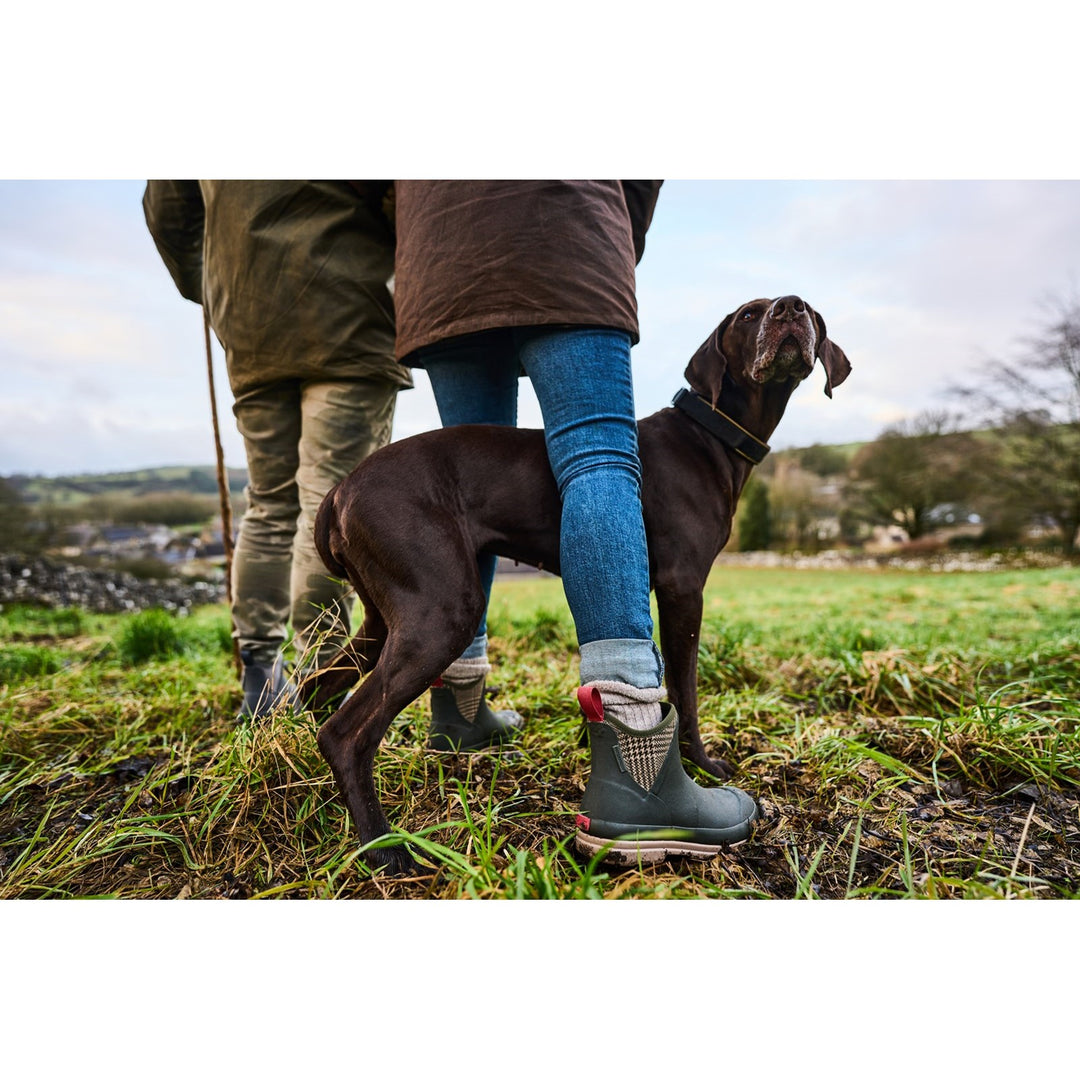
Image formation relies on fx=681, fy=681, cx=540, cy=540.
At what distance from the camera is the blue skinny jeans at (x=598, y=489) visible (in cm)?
142

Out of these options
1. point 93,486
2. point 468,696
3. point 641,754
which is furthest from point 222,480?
point 93,486

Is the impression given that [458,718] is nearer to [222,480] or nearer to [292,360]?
[292,360]

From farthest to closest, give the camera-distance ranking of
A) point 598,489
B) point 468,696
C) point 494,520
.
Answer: point 468,696 → point 494,520 → point 598,489

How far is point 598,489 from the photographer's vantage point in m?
1.46

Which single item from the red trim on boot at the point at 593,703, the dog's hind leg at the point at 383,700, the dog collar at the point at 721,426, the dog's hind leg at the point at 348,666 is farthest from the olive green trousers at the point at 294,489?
the dog collar at the point at 721,426

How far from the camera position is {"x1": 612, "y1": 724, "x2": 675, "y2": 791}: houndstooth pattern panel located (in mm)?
1385

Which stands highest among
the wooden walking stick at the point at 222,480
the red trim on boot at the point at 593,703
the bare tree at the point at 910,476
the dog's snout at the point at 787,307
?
the dog's snout at the point at 787,307

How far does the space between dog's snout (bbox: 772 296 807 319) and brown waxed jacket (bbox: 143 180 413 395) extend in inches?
45.0

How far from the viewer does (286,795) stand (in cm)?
159

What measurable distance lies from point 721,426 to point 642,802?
0.98m

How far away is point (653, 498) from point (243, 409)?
1460mm

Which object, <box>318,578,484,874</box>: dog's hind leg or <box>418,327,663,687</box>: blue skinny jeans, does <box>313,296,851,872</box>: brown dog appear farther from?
<box>418,327,663,687</box>: blue skinny jeans

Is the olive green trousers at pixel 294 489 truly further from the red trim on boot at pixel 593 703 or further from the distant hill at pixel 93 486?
the distant hill at pixel 93 486

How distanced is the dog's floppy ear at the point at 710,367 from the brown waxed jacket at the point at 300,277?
3.09 feet
